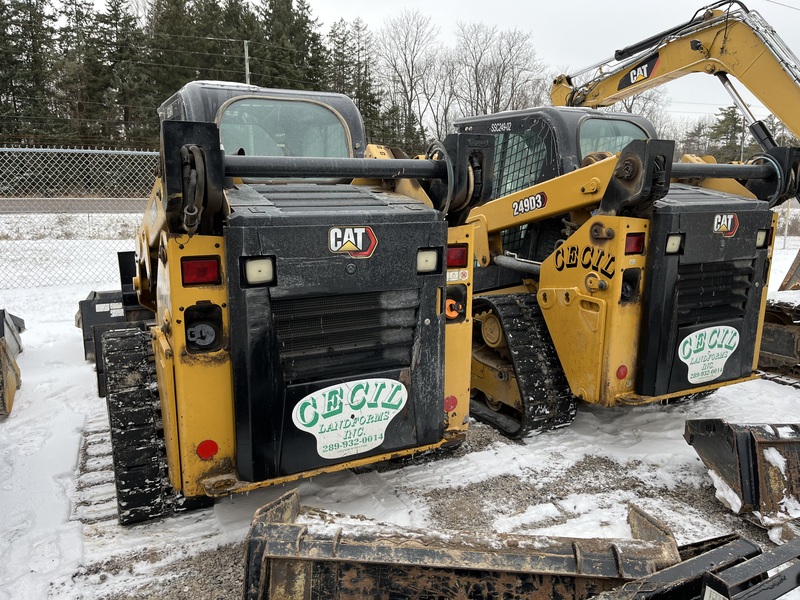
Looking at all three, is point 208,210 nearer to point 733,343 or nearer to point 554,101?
point 733,343

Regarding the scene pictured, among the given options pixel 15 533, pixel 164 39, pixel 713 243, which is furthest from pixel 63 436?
pixel 164 39

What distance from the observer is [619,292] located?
3.93 m

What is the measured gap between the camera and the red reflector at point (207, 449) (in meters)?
2.90

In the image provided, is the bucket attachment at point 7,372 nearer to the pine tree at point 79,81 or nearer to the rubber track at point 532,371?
the rubber track at point 532,371

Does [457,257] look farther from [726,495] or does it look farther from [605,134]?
[605,134]

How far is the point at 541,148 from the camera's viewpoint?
4.99m

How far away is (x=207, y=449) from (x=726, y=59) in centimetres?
710

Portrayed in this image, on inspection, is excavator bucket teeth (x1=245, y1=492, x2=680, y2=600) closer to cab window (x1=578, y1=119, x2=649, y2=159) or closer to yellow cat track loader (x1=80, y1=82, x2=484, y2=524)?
yellow cat track loader (x1=80, y1=82, x2=484, y2=524)

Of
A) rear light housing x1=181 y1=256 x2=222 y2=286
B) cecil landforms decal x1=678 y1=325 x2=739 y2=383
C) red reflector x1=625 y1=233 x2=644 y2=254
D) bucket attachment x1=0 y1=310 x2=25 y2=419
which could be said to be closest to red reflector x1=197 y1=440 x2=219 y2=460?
rear light housing x1=181 y1=256 x2=222 y2=286

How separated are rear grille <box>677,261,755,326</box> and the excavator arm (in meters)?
2.19

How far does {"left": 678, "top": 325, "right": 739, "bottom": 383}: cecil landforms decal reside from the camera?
4.09 meters

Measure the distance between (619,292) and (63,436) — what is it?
391cm

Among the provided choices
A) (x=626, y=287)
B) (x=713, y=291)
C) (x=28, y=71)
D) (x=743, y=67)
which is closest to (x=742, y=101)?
(x=743, y=67)

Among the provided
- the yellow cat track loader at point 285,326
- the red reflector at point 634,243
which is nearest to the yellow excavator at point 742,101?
the red reflector at point 634,243
